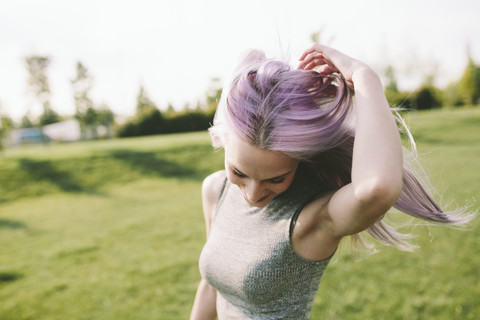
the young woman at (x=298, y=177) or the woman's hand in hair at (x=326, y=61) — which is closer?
the young woman at (x=298, y=177)

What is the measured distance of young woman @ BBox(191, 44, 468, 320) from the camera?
1.30 metres

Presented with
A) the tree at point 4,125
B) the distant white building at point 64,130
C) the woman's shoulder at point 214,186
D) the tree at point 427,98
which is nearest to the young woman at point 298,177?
the woman's shoulder at point 214,186

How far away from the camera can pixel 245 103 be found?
1461 millimetres

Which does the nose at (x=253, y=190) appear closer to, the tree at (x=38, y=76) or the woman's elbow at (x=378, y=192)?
the woman's elbow at (x=378, y=192)

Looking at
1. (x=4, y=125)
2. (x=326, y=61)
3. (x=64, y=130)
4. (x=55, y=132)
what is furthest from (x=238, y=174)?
(x=55, y=132)

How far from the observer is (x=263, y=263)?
1.60 m

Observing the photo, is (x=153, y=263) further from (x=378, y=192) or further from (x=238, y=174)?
(x=378, y=192)

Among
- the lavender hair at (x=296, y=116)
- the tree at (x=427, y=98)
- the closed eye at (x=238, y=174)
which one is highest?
the lavender hair at (x=296, y=116)

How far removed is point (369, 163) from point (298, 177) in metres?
0.54

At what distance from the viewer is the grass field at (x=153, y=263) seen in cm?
431

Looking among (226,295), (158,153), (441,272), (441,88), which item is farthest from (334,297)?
(441,88)

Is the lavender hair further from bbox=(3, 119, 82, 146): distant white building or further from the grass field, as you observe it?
bbox=(3, 119, 82, 146): distant white building

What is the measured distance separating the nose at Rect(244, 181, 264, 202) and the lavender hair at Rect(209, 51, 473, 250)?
190mm

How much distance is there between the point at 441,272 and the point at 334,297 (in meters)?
1.69
